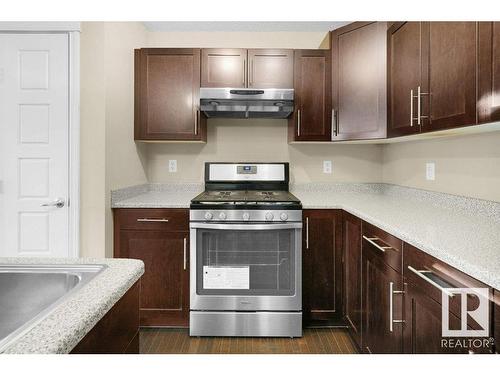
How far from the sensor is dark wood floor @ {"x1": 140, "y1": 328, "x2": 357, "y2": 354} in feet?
7.57

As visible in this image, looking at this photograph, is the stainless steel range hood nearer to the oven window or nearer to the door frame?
the door frame

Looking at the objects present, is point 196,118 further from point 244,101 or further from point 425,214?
point 425,214

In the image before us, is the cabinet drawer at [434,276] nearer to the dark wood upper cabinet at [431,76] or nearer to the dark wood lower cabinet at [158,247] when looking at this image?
the dark wood upper cabinet at [431,76]

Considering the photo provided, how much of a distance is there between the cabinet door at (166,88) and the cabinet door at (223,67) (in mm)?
69

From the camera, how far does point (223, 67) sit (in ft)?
9.48

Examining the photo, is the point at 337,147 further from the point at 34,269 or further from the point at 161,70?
the point at 34,269

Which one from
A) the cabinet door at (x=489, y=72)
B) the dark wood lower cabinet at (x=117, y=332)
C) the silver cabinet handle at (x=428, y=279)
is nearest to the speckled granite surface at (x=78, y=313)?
the dark wood lower cabinet at (x=117, y=332)

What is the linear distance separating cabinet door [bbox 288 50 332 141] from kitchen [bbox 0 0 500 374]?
1 centimetres

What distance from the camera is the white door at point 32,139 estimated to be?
2.40 m

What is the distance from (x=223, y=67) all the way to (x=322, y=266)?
166cm

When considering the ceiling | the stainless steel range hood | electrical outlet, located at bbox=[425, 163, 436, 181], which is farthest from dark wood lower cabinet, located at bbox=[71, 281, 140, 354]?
the ceiling

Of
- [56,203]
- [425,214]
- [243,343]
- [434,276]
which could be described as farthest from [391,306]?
[56,203]

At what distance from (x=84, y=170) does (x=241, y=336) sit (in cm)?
150
